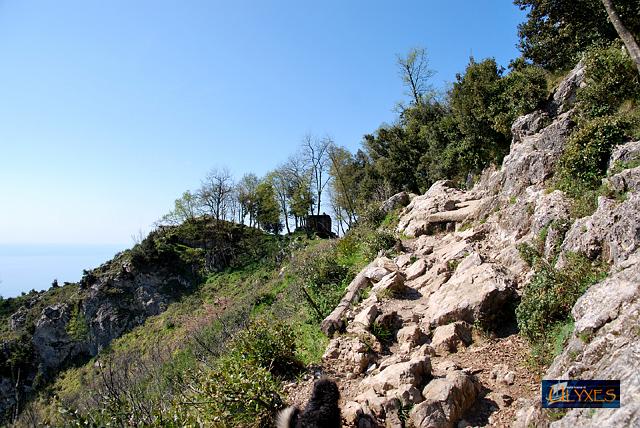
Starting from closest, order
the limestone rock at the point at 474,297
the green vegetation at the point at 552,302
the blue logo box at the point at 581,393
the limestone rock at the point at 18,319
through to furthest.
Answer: the blue logo box at the point at 581,393
the green vegetation at the point at 552,302
the limestone rock at the point at 474,297
the limestone rock at the point at 18,319

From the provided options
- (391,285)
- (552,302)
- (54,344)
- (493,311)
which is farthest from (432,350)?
(54,344)

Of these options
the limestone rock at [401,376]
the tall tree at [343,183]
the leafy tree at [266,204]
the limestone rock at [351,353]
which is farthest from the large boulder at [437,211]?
the leafy tree at [266,204]

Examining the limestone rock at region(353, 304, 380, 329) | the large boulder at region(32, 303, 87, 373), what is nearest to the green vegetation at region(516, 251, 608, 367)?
the limestone rock at region(353, 304, 380, 329)

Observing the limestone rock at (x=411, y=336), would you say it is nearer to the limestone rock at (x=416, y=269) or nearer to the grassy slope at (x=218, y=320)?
the grassy slope at (x=218, y=320)

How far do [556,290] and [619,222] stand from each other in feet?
5.04

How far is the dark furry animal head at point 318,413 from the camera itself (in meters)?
5.16

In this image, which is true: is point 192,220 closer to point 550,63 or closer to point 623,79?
point 550,63

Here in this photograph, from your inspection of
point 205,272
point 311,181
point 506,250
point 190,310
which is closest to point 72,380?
point 190,310

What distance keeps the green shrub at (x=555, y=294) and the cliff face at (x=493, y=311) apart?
29 cm

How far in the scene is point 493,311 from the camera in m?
7.53

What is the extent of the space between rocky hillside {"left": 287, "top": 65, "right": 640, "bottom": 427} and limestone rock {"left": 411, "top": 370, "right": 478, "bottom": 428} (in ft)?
0.05

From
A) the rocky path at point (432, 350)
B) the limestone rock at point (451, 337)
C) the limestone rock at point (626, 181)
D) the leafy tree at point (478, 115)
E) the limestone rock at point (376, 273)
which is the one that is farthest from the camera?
the leafy tree at point (478, 115)

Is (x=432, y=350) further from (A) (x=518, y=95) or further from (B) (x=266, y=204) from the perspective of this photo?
(B) (x=266, y=204)

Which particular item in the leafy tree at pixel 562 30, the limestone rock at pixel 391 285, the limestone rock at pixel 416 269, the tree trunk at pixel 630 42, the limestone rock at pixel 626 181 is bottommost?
the limestone rock at pixel 391 285
